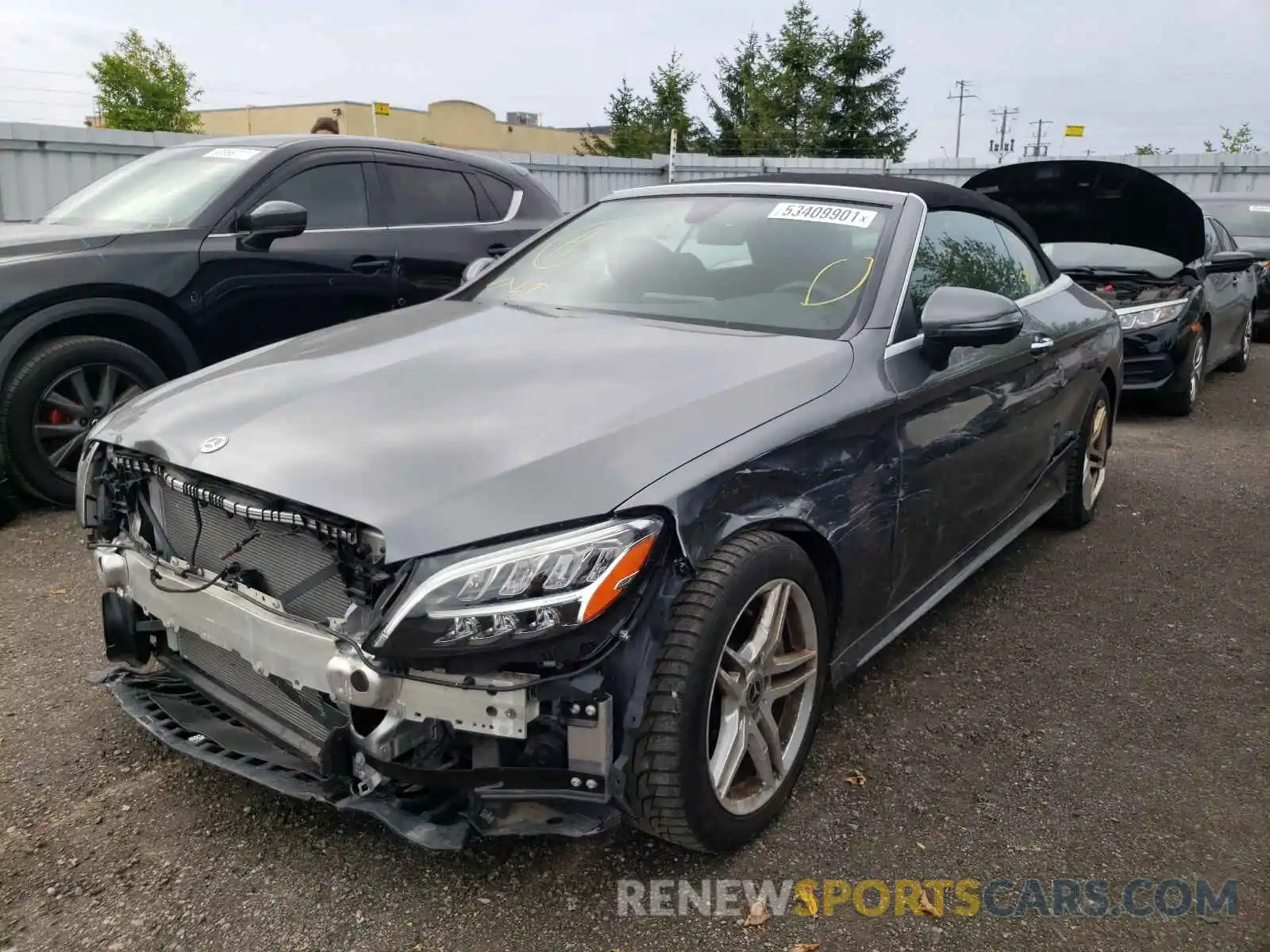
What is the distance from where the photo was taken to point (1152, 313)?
7445 mm

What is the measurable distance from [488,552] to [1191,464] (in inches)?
230

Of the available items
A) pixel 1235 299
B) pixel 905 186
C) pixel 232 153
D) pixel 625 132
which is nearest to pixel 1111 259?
pixel 1235 299

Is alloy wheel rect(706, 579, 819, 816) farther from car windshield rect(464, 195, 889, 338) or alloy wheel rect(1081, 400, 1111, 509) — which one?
alloy wheel rect(1081, 400, 1111, 509)

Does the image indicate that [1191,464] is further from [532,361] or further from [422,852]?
[422,852]

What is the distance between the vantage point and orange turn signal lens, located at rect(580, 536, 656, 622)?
6.45ft

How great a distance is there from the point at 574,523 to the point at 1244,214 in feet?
39.5

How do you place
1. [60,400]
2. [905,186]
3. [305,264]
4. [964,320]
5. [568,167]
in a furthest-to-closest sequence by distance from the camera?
[568,167], [305,264], [60,400], [905,186], [964,320]

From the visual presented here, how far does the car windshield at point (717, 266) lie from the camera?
10.0 ft

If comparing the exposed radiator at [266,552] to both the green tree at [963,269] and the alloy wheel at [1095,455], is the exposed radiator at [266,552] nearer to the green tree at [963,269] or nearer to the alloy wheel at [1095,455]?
the green tree at [963,269]

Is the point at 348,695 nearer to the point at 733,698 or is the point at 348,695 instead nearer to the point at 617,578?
the point at 617,578

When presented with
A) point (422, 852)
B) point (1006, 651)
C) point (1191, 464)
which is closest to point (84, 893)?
point (422, 852)

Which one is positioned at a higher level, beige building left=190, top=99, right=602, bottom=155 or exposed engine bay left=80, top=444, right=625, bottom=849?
beige building left=190, top=99, right=602, bottom=155

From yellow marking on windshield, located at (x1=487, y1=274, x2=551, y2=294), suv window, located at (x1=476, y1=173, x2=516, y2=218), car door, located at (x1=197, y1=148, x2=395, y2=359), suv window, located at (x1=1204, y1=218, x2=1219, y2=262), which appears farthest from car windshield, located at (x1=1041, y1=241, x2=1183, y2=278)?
yellow marking on windshield, located at (x1=487, y1=274, x2=551, y2=294)

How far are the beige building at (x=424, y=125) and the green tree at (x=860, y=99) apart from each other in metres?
16.0
